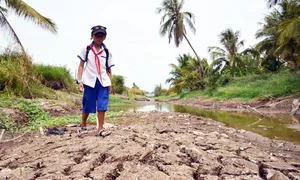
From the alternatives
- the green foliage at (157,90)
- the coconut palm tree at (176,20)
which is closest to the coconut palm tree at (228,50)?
the coconut palm tree at (176,20)

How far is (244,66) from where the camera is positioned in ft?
72.6

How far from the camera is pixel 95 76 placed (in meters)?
3.29

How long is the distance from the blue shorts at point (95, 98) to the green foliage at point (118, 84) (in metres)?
24.6

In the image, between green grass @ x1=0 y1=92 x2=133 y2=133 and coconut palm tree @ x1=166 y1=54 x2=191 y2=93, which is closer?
green grass @ x1=0 y1=92 x2=133 y2=133

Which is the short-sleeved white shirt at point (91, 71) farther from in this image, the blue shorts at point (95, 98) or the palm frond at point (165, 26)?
the palm frond at point (165, 26)

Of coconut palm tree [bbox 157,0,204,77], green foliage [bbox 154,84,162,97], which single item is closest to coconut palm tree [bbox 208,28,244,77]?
coconut palm tree [bbox 157,0,204,77]

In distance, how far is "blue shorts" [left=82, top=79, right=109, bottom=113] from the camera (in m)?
3.29

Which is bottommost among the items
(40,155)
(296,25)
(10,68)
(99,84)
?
(40,155)

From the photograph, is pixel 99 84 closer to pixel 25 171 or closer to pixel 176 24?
pixel 25 171

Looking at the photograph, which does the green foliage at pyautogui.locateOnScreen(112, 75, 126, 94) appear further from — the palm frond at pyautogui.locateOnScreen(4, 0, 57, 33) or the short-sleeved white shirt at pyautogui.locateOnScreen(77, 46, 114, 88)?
the short-sleeved white shirt at pyautogui.locateOnScreen(77, 46, 114, 88)

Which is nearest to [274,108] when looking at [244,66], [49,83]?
[49,83]

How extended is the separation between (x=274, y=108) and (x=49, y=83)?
11.0 metres

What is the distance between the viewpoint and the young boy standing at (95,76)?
3.27 metres

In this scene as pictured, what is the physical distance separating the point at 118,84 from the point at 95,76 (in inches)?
1007
